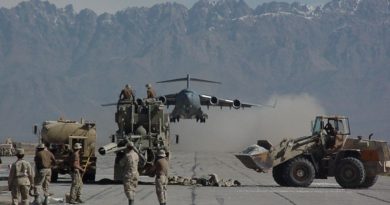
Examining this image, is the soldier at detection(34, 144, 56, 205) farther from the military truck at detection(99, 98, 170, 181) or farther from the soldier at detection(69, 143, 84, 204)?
the military truck at detection(99, 98, 170, 181)

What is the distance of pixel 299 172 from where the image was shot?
110 feet

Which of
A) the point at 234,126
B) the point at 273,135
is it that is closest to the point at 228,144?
the point at 234,126

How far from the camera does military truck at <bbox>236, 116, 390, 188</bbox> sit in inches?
1310

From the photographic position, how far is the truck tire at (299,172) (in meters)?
33.2

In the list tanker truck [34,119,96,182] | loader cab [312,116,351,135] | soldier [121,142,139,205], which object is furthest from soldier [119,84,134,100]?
soldier [121,142,139,205]

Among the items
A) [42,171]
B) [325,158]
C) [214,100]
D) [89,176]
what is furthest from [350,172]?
[214,100]

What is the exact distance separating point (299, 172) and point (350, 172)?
6.24 ft

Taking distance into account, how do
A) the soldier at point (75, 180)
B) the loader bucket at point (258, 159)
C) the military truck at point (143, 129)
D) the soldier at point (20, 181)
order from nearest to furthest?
the soldier at point (20, 181) → the soldier at point (75, 180) → the loader bucket at point (258, 159) → the military truck at point (143, 129)

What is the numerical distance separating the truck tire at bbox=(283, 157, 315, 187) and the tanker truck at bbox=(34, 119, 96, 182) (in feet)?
24.6

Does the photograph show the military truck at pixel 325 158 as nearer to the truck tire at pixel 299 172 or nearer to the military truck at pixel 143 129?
the truck tire at pixel 299 172

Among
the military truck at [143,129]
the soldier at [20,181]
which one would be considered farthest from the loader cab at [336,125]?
the soldier at [20,181]

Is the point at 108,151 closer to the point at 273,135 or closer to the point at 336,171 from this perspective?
the point at 336,171

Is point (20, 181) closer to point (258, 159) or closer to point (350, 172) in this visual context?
point (258, 159)

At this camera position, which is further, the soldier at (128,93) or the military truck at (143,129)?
the soldier at (128,93)
